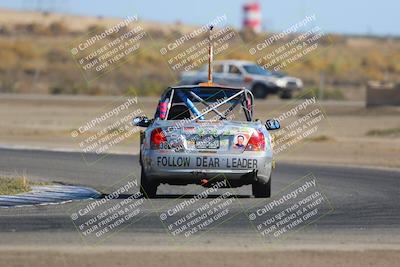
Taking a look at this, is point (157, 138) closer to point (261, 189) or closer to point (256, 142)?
point (256, 142)

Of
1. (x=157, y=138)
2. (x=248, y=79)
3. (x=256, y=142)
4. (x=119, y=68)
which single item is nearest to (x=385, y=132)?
(x=248, y=79)

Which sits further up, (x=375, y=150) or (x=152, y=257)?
(x=152, y=257)

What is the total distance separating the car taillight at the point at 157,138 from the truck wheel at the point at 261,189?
143 centimetres

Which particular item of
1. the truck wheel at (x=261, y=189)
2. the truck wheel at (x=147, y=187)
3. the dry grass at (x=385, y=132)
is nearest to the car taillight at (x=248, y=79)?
the dry grass at (x=385, y=132)

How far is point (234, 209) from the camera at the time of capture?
14812 millimetres

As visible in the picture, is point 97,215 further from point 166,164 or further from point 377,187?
point 377,187

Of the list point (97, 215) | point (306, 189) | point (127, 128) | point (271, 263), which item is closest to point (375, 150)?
point (127, 128)

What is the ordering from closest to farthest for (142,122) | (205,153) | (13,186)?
(205,153), (142,122), (13,186)

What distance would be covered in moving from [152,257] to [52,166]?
1155 cm

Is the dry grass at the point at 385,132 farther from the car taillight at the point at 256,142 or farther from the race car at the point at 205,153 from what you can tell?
the car taillight at the point at 256,142

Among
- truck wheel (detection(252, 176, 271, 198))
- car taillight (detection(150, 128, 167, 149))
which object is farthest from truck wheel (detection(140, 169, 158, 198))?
truck wheel (detection(252, 176, 271, 198))

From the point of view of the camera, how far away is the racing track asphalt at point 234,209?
40.2ft

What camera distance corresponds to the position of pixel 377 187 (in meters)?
18.5

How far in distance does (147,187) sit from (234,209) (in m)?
1.54
